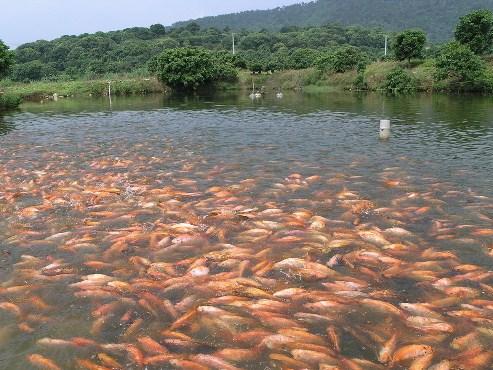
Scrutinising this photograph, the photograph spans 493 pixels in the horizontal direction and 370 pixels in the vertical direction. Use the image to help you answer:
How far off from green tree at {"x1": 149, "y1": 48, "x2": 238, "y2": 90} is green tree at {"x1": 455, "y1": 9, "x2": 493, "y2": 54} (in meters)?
30.2

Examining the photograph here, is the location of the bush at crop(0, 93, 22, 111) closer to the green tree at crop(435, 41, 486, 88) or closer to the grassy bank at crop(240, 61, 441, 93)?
the grassy bank at crop(240, 61, 441, 93)

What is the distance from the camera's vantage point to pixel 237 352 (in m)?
5.72

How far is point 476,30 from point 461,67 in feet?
29.2

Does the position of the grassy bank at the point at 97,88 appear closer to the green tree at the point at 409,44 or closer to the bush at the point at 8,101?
the bush at the point at 8,101

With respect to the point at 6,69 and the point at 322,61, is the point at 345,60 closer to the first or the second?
the point at 322,61

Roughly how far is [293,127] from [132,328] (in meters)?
20.2

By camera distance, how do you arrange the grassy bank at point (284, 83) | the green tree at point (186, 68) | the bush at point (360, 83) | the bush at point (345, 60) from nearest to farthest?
the grassy bank at point (284, 83), the bush at point (360, 83), the green tree at point (186, 68), the bush at point (345, 60)

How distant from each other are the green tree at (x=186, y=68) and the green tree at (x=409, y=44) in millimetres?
23601

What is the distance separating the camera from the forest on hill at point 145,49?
Answer: 75.9m

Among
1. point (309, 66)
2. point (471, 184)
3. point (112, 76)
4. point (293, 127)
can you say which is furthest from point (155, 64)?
point (471, 184)

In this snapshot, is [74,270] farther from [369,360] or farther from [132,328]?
[369,360]

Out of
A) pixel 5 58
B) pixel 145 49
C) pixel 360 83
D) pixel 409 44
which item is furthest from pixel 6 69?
pixel 145 49

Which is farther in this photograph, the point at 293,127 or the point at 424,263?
the point at 293,127

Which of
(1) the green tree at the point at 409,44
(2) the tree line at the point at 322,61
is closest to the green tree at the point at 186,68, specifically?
(2) the tree line at the point at 322,61
